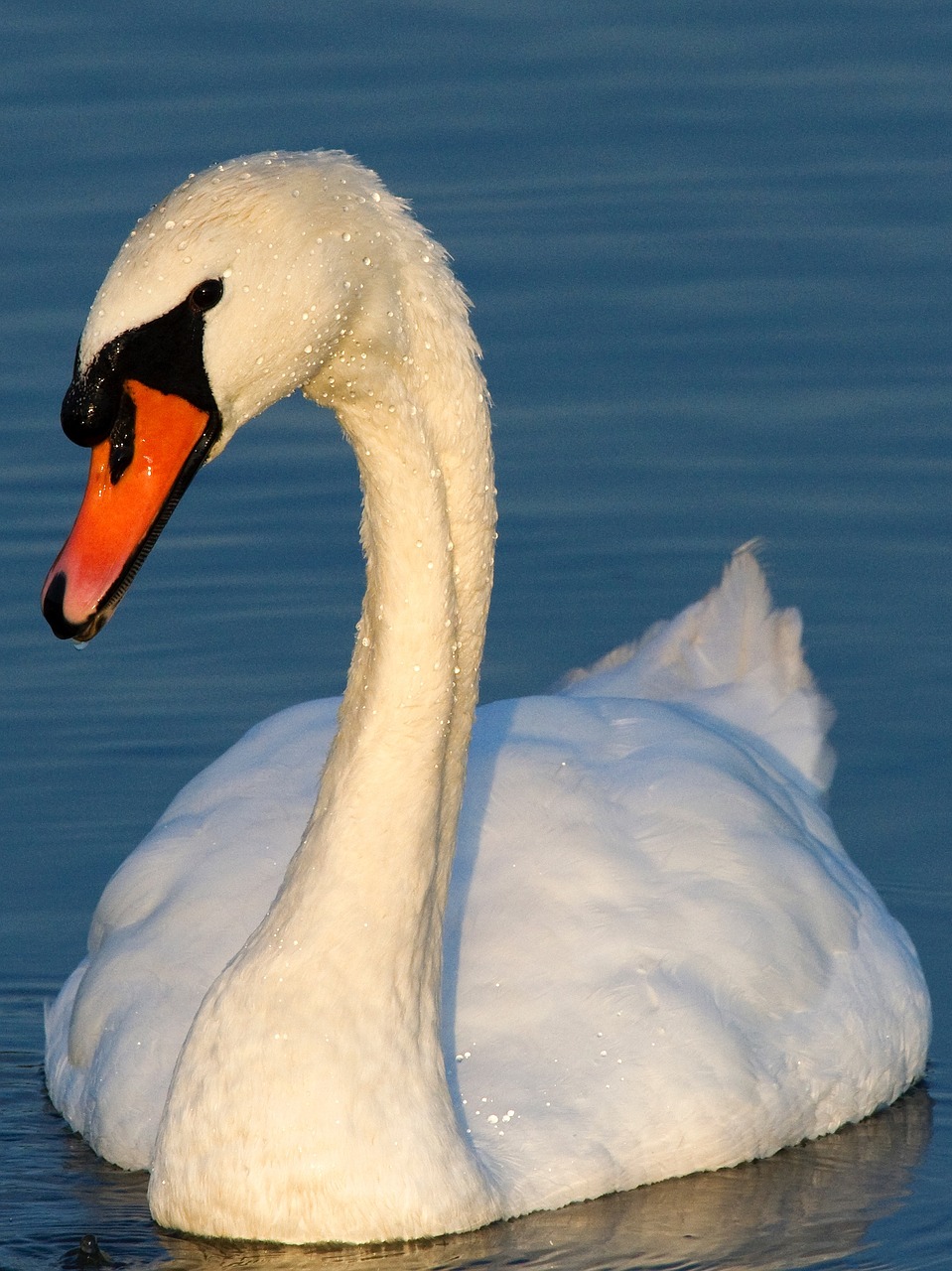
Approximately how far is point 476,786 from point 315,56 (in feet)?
23.4

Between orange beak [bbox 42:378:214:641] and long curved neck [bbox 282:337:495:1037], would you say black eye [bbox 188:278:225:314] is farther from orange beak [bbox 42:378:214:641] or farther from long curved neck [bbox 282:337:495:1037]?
long curved neck [bbox 282:337:495:1037]

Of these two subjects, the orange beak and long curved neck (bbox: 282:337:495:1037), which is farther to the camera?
long curved neck (bbox: 282:337:495:1037)

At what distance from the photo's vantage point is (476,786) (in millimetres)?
7324

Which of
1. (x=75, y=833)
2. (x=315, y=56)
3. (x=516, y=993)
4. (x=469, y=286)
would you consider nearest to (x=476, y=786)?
(x=516, y=993)

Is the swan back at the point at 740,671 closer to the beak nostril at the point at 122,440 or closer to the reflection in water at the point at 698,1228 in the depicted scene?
the reflection in water at the point at 698,1228

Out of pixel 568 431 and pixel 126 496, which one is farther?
pixel 568 431

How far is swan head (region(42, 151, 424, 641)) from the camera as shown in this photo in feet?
16.9

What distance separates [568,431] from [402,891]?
496 cm

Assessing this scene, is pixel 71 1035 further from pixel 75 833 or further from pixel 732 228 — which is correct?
pixel 732 228

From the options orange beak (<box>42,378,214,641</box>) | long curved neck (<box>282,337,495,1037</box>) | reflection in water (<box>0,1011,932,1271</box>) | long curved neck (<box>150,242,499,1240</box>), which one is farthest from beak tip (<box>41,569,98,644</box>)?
reflection in water (<box>0,1011,932,1271</box>)

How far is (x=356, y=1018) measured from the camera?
20.3 ft

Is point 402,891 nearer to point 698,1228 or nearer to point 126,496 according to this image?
point 698,1228

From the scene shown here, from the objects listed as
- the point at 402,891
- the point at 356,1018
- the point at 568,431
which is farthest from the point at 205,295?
the point at 568,431

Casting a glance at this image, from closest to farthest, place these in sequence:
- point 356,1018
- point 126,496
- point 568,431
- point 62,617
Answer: point 62,617 < point 126,496 < point 356,1018 < point 568,431
